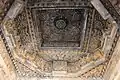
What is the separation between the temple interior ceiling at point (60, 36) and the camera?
3.71 meters

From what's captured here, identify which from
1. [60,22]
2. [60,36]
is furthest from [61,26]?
[60,36]

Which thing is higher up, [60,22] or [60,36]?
[60,22]

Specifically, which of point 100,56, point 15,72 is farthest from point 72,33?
point 15,72

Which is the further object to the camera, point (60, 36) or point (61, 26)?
point (60, 36)

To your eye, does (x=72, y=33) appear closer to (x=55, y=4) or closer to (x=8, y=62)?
(x=55, y=4)

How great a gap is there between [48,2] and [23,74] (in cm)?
136

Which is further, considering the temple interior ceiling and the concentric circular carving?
the concentric circular carving

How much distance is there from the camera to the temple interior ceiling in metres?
3.71

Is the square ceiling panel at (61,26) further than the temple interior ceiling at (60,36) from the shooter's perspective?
Yes

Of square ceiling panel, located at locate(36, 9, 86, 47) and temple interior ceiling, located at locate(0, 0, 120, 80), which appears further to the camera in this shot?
square ceiling panel, located at locate(36, 9, 86, 47)

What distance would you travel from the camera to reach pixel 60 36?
4.31 metres

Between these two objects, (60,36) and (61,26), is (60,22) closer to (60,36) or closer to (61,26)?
(61,26)

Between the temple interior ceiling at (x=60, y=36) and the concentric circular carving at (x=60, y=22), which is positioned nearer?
the temple interior ceiling at (x=60, y=36)

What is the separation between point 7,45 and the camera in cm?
404
